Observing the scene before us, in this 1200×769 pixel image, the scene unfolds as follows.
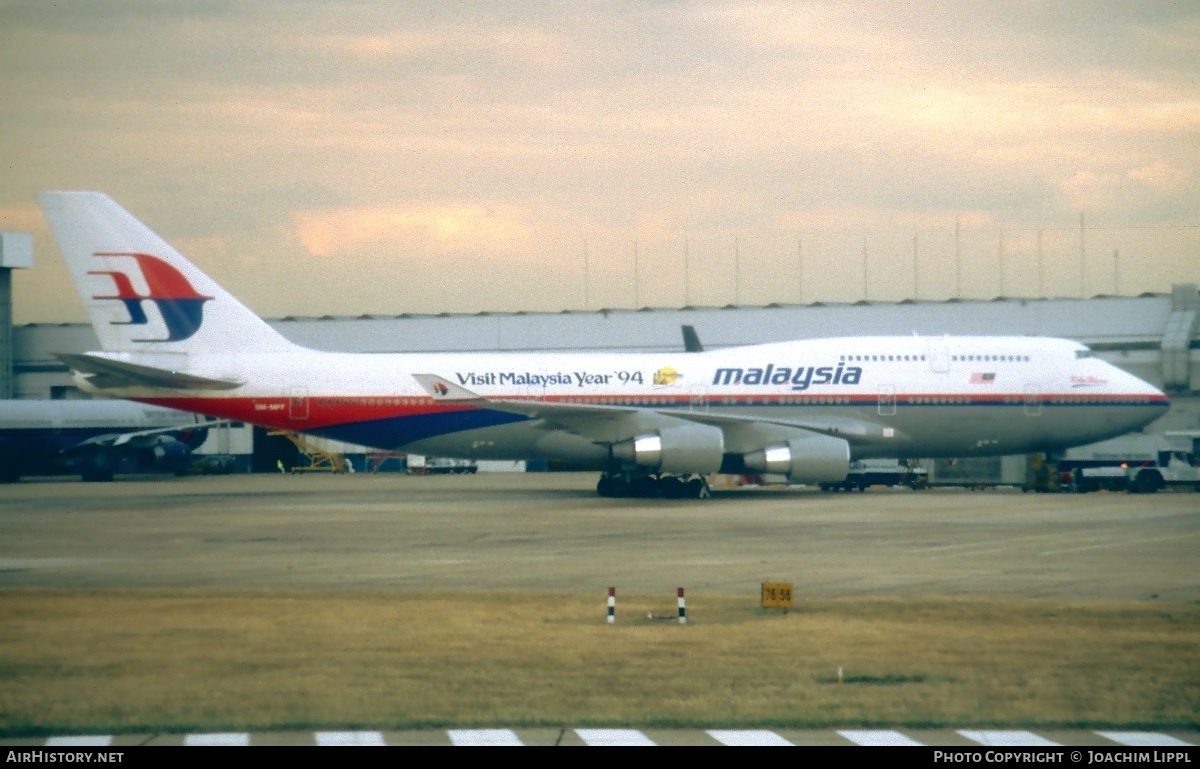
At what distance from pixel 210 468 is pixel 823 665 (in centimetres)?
6696

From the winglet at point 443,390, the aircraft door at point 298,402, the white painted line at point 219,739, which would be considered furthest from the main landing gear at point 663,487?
the white painted line at point 219,739

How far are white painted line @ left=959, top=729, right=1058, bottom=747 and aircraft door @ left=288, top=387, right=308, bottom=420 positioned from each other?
3719 cm

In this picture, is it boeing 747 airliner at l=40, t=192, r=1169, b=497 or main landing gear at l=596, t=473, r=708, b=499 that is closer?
main landing gear at l=596, t=473, r=708, b=499

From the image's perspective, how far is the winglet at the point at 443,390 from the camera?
1608 inches

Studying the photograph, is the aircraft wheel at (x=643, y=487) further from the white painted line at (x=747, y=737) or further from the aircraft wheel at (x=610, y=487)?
the white painted line at (x=747, y=737)

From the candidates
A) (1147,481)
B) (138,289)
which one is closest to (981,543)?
(1147,481)

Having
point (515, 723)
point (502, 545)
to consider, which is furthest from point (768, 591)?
point (502, 545)

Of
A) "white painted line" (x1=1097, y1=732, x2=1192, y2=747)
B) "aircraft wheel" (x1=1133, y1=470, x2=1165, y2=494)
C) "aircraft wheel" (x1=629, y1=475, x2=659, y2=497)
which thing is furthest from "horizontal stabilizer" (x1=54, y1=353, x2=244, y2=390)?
"white painted line" (x1=1097, y1=732, x2=1192, y2=747)

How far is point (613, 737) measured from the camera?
32.9 ft

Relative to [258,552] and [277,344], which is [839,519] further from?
[277,344]

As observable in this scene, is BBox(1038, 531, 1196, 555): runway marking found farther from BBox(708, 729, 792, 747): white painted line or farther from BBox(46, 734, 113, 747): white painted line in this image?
BBox(46, 734, 113, 747): white painted line

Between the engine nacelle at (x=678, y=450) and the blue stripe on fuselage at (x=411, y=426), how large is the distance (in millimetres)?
5006

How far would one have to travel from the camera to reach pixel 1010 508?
37.2 metres

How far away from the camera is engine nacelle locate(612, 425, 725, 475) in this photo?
41.3m
